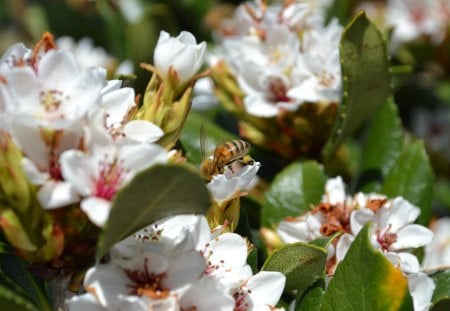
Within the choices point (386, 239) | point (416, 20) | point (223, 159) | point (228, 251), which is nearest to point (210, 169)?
point (223, 159)

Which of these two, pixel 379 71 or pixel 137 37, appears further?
pixel 137 37

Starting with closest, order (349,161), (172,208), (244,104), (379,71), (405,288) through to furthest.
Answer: (172,208), (405,288), (379,71), (244,104), (349,161)

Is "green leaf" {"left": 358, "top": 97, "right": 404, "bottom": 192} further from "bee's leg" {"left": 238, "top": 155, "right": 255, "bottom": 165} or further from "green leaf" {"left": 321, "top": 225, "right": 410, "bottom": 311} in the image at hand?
"green leaf" {"left": 321, "top": 225, "right": 410, "bottom": 311}

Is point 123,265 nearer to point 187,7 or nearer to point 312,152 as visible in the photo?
point 312,152

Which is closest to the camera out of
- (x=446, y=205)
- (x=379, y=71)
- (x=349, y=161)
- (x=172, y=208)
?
(x=172, y=208)

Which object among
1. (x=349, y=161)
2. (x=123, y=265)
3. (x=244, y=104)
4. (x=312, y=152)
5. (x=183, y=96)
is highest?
(x=183, y=96)

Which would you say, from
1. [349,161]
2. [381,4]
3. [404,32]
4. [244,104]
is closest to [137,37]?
[244,104]

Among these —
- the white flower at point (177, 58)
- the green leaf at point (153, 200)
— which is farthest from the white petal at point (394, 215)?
the green leaf at point (153, 200)

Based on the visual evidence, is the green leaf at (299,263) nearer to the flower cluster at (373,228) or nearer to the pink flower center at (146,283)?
the flower cluster at (373,228)
